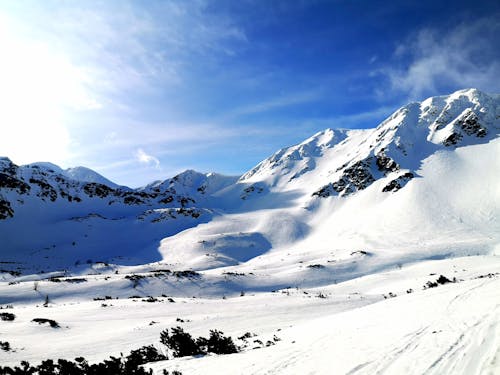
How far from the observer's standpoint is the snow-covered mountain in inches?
1431

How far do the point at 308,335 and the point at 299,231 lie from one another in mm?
92858

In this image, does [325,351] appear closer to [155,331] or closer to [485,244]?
[155,331]

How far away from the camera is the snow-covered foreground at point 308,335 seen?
657 cm

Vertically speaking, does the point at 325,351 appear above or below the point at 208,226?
below

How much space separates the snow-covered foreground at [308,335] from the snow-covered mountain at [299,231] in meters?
0.19

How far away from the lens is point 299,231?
102250mm

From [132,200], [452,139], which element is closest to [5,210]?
[132,200]

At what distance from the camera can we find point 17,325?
15.9 meters

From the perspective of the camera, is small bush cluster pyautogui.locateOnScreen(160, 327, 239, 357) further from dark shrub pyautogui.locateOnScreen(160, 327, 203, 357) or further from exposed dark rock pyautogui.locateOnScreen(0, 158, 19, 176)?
exposed dark rock pyautogui.locateOnScreen(0, 158, 19, 176)

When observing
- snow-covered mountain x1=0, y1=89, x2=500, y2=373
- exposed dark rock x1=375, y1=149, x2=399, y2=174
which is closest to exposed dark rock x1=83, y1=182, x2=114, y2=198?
snow-covered mountain x1=0, y1=89, x2=500, y2=373

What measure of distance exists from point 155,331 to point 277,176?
167 m

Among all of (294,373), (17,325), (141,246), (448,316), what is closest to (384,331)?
(448,316)

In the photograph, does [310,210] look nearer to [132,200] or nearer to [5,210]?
[132,200]

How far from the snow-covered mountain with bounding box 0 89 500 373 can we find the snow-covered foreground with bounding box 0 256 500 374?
192 millimetres
